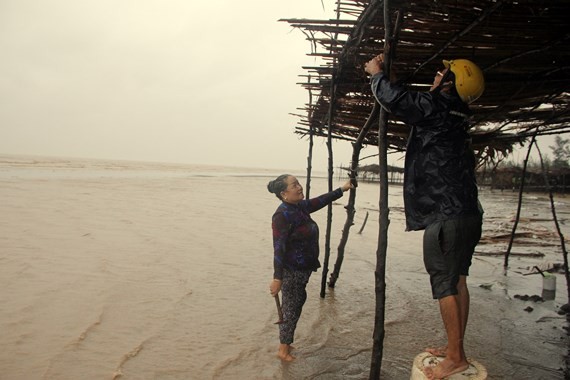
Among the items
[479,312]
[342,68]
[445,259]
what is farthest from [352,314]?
[342,68]

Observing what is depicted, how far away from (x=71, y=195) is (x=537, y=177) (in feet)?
112

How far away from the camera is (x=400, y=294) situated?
5621 mm

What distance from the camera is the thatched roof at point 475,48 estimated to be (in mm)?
2627

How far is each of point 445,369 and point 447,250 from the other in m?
0.72

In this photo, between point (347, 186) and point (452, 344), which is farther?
point (347, 186)

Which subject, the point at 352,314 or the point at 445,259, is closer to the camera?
the point at 445,259

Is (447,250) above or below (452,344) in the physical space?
above

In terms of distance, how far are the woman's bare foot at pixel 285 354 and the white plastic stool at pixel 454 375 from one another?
144cm

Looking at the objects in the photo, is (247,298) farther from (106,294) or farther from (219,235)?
(219,235)

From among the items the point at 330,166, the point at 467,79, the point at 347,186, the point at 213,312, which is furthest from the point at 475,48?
the point at 213,312

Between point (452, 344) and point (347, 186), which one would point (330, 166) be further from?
point (452, 344)

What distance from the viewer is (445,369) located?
219 centimetres

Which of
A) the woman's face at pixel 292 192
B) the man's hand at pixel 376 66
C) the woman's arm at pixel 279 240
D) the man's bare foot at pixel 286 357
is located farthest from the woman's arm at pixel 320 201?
the man's bare foot at pixel 286 357

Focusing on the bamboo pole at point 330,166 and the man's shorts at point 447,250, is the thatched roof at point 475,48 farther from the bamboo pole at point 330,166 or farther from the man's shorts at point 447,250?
the man's shorts at point 447,250
